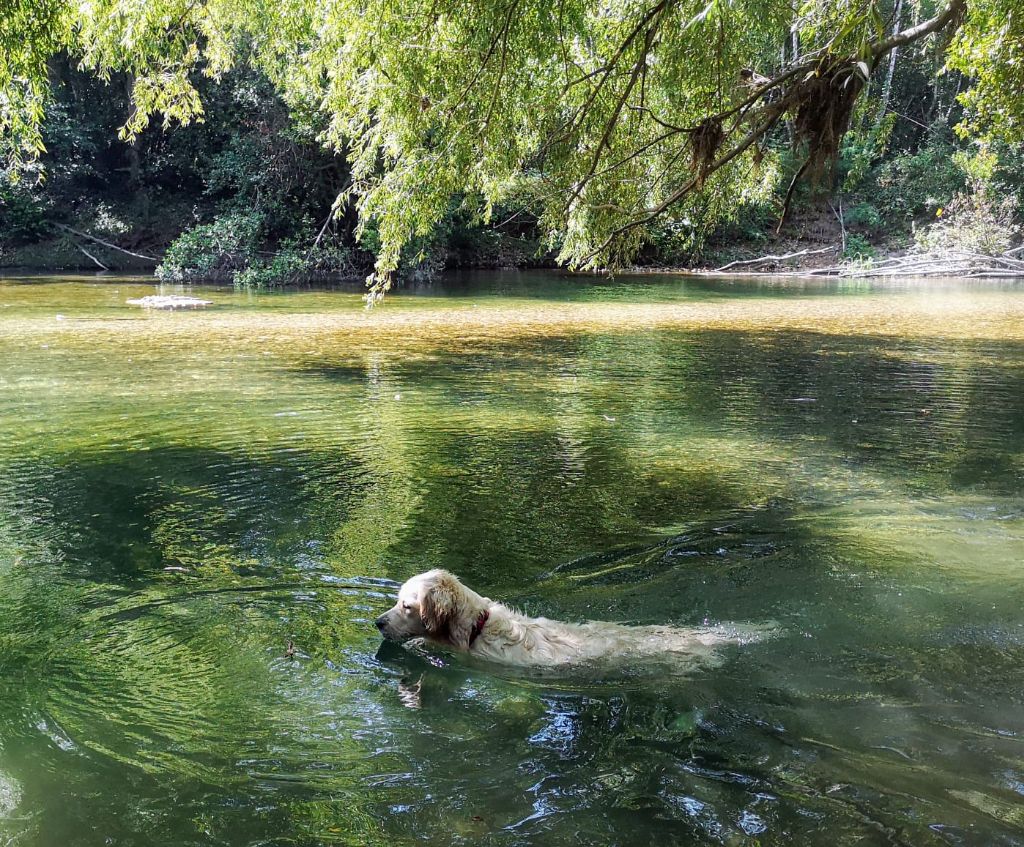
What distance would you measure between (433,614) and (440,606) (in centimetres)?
6

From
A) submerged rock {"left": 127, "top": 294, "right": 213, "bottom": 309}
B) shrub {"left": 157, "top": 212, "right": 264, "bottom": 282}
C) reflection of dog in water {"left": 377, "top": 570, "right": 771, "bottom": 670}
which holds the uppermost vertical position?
→ shrub {"left": 157, "top": 212, "right": 264, "bottom": 282}

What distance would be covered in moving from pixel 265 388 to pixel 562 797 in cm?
995

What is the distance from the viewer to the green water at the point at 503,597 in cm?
394

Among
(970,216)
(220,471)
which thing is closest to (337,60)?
(220,471)

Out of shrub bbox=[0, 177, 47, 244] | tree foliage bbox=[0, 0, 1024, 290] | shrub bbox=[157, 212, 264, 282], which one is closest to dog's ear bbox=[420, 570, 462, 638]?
tree foliage bbox=[0, 0, 1024, 290]

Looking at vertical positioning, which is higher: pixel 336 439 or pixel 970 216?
pixel 970 216

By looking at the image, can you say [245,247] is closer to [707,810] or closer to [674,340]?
[674,340]

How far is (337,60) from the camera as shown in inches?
382

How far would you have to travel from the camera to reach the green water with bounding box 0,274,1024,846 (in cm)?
394

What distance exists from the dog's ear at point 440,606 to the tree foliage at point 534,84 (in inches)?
196

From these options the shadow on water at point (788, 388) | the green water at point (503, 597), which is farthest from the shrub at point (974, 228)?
the green water at point (503, 597)

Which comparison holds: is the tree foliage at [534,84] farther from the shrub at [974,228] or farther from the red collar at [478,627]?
the shrub at [974,228]

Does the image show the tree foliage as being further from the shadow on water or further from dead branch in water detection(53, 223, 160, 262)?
dead branch in water detection(53, 223, 160, 262)

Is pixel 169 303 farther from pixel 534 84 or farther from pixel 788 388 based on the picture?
pixel 788 388
